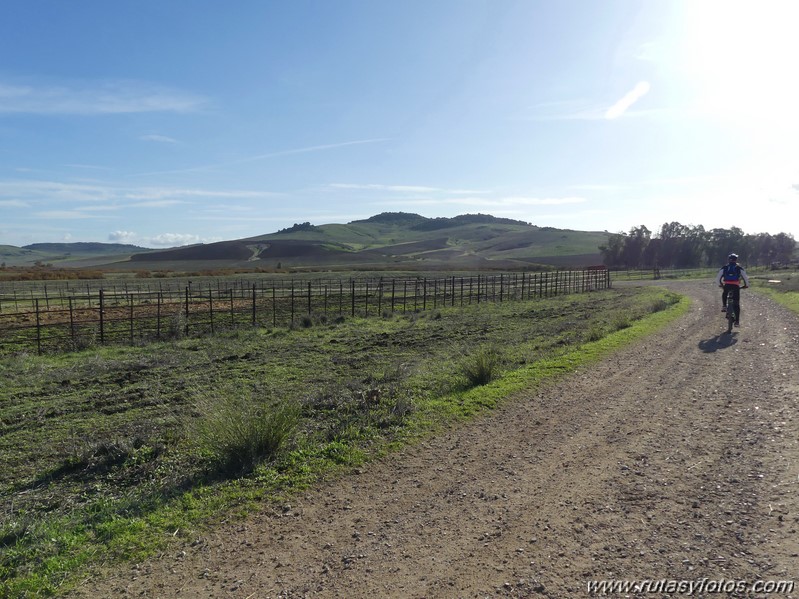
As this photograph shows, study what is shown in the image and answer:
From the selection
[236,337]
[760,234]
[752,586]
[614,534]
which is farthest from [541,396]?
[760,234]

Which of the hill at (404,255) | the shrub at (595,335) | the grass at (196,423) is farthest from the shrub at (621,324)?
the hill at (404,255)

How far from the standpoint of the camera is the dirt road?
11.5ft

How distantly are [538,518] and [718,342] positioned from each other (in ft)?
33.5

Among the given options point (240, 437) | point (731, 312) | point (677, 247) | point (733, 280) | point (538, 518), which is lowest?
point (538, 518)

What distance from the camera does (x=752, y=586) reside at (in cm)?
325

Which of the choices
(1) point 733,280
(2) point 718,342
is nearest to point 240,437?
(2) point 718,342

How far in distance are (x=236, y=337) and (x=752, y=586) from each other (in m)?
18.0

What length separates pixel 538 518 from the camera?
14.0 feet

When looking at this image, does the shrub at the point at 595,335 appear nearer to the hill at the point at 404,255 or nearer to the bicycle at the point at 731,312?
the bicycle at the point at 731,312

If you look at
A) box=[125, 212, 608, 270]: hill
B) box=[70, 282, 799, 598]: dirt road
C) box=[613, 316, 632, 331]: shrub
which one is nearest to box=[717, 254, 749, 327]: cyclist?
box=[613, 316, 632, 331]: shrub

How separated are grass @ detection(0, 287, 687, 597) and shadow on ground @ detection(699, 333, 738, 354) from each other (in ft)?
5.93

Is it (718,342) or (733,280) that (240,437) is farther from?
(733,280)

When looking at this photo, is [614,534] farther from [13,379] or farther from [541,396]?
[13,379]

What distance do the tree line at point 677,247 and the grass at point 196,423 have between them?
315 feet
